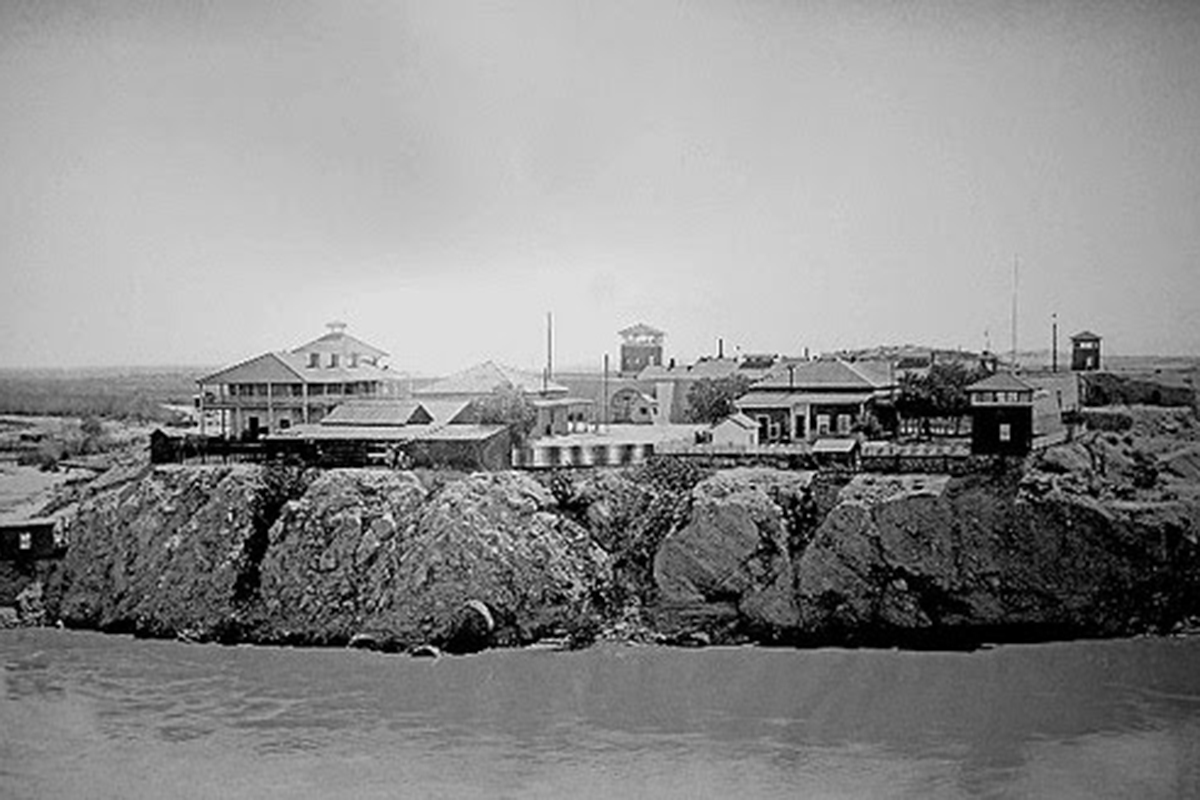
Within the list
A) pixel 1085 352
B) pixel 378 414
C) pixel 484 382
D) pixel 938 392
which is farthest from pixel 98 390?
pixel 1085 352

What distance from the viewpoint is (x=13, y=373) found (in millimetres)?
6059

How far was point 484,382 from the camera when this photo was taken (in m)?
6.39

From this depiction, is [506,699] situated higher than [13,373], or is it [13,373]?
[13,373]

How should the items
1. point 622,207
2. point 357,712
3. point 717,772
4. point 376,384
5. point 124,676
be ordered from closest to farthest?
1. point 717,772
2. point 357,712
3. point 124,676
4. point 622,207
5. point 376,384

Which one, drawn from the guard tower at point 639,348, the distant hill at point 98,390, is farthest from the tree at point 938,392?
the distant hill at point 98,390

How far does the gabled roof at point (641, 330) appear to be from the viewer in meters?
6.23

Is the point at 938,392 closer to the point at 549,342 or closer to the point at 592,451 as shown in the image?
the point at 592,451

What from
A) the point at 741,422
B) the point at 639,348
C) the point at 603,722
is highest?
the point at 639,348

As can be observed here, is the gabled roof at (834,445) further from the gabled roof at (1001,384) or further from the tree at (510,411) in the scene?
the tree at (510,411)

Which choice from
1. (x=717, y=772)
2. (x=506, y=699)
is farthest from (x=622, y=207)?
(x=717, y=772)

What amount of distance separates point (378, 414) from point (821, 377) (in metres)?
1.91

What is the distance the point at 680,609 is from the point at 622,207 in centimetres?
165

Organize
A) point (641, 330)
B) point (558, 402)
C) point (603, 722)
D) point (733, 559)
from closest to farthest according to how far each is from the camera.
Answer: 1. point (603, 722)
2. point (733, 559)
3. point (641, 330)
4. point (558, 402)

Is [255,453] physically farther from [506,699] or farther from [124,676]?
[506,699]
